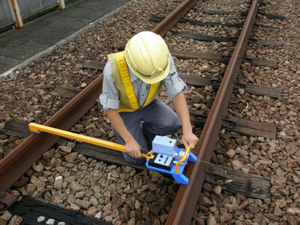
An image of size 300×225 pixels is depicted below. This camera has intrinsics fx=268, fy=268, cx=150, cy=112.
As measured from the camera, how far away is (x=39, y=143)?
285 centimetres

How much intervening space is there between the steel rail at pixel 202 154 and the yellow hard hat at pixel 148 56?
0.94 m

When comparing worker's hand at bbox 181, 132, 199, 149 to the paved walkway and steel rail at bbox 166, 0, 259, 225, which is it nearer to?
steel rail at bbox 166, 0, 259, 225

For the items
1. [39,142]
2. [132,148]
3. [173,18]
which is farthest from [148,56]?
[173,18]

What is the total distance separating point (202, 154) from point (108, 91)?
1.07m

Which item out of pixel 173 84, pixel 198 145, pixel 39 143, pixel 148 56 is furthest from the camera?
pixel 39 143

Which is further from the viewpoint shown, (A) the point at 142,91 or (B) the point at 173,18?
(B) the point at 173,18

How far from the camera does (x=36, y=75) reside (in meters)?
4.16

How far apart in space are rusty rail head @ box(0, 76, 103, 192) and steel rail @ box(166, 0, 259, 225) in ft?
4.96

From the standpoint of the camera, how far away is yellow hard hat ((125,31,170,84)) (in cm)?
200

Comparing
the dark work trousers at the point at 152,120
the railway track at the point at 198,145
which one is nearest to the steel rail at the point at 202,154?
the railway track at the point at 198,145

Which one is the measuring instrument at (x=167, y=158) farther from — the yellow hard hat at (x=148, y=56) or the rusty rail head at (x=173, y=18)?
the rusty rail head at (x=173, y=18)

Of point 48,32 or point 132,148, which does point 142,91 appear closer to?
point 132,148

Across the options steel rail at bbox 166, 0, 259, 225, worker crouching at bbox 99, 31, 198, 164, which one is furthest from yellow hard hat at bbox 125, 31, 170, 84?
steel rail at bbox 166, 0, 259, 225

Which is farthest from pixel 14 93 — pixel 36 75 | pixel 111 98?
pixel 111 98
